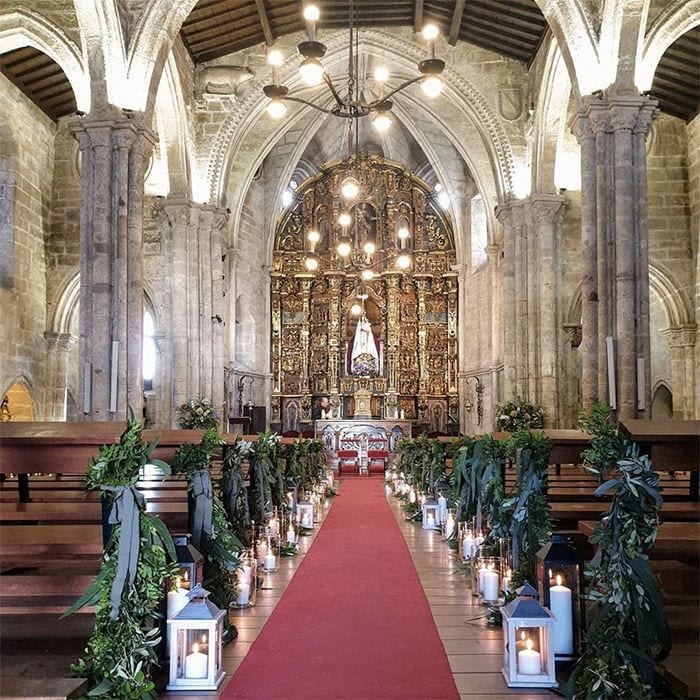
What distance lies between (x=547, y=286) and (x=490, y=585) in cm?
1293

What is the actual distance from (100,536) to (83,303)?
8.14 meters

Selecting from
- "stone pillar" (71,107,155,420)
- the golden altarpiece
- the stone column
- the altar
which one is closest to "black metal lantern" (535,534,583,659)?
"stone pillar" (71,107,155,420)

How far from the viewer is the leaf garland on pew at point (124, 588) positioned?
3131 mm

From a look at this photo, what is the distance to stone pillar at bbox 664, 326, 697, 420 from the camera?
1759 cm

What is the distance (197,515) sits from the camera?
454cm

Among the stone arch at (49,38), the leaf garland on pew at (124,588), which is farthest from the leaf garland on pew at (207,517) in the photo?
the stone arch at (49,38)

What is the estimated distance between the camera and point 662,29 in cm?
1272

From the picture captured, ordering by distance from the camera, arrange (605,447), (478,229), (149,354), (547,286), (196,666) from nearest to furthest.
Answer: (605,447), (196,666), (547,286), (149,354), (478,229)

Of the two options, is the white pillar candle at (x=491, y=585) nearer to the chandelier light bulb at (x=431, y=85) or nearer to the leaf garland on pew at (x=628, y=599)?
the leaf garland on pew at (x=628, y=599)

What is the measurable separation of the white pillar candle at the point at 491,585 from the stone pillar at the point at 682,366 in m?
13.4

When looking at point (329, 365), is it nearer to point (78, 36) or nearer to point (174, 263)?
point (174, 263)

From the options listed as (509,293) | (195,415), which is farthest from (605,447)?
(509,293)

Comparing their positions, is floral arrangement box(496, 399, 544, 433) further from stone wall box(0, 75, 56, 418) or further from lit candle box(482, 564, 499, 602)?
lit candle box(482, 564, 499, 602)

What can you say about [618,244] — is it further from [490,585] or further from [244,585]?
[244,585]
